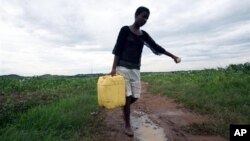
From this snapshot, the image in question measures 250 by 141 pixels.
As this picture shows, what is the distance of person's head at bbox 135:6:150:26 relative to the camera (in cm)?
548

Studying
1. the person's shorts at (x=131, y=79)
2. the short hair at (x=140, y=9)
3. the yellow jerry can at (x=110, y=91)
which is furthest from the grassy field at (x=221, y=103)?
the short hair at (x=140, y=9)

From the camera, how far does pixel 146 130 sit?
6.11 metres

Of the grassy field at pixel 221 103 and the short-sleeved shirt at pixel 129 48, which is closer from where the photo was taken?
the short-sleeved shirt at pixel 129 48

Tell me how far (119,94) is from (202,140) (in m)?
1.44

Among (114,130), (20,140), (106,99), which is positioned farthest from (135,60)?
(20,140)

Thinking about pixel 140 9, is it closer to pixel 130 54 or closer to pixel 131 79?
pixel 130 54

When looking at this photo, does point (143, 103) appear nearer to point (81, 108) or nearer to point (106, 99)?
point (81, 108)

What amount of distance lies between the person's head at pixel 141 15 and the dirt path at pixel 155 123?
1.75 metres

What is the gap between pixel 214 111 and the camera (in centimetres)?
738

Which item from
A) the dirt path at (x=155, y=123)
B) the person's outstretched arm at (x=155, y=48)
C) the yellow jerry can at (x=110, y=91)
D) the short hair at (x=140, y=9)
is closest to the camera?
the yellow jerry can at (x=110, y=91)

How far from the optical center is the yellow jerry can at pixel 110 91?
209 inches

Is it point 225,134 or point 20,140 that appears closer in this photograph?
point 20,140

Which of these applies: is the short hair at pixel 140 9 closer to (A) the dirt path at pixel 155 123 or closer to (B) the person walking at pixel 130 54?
(B) the person walking at pixel 130 54

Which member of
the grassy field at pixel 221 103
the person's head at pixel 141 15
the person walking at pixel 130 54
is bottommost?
the grassy field at pixel 221 103
